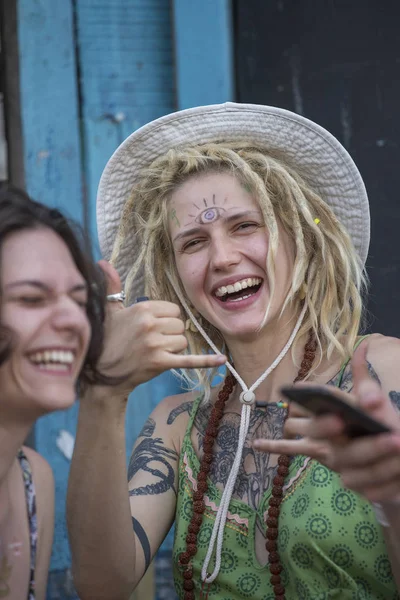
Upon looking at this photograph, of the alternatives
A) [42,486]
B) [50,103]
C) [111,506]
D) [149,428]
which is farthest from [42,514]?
[50,103]

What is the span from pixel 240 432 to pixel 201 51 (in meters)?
1.59

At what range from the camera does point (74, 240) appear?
1900 millimetres

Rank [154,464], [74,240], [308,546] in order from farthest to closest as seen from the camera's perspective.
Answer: [154,464], [308,546], [74,240]

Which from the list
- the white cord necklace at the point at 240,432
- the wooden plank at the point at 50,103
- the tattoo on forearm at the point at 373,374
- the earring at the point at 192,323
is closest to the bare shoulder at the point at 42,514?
the white cord necklace at the point at 240,432

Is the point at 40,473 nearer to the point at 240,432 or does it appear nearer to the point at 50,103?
the point at 240,432

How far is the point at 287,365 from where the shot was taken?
257 centimetres

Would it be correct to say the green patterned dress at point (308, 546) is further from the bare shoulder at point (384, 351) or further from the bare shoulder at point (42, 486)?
the bare shoulder at point (42, 486)

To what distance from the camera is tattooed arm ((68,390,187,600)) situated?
1993 millimetres

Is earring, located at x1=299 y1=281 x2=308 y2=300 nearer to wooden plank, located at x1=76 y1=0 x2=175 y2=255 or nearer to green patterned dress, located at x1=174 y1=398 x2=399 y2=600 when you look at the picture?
green patterned dress, located at x1=174 y1=398 x2=399 y2=600

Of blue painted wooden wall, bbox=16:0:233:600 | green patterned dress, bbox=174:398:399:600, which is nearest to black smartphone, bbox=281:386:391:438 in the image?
green patterned dress, bbox=174:398:399:600

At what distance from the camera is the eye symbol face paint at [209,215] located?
2488 mm

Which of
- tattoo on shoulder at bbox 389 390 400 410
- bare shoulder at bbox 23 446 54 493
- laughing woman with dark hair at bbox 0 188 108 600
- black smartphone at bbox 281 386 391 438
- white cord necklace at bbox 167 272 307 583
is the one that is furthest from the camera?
white cord necklace at bbox 167 272 307 583

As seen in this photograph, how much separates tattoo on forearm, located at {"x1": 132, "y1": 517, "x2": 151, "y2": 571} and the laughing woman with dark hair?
39 centimetres

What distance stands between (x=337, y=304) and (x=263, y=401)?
393mm
